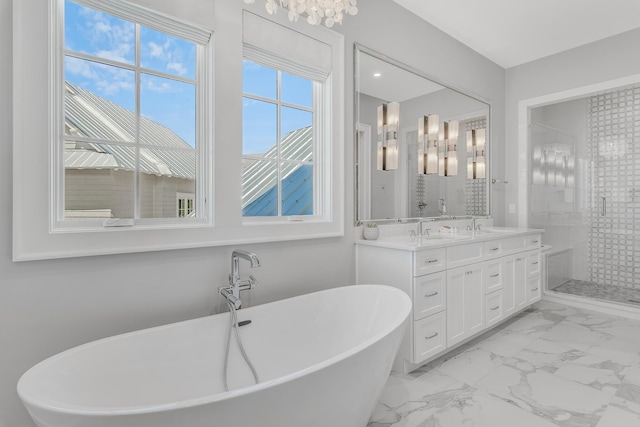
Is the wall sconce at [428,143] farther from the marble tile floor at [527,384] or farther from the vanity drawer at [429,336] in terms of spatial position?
the marble tile floor at [527,384]

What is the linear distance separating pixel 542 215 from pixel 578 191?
0.56 metres

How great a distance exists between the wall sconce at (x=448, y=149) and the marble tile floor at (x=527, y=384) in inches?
59.8

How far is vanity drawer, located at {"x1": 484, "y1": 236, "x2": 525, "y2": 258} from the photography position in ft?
8.59

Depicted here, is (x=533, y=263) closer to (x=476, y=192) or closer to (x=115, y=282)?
(x=476, y=192)

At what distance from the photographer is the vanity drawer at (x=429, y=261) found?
2.04 metres

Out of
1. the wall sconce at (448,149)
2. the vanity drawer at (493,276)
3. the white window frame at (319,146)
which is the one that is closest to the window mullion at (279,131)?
the white window frame at (319,146)

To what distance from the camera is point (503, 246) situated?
279 centimetres

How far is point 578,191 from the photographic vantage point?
3920 mm

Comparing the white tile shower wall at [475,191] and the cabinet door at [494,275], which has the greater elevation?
the white tile shower wall at [475,191]

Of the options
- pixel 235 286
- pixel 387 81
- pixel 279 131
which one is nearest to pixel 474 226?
pixel 387 81

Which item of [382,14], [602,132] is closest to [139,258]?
[382,14]

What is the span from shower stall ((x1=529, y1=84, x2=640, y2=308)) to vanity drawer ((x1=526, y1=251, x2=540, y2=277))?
668mm

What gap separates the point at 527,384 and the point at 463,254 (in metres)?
0.88

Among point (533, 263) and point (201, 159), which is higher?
point (201, 159)
